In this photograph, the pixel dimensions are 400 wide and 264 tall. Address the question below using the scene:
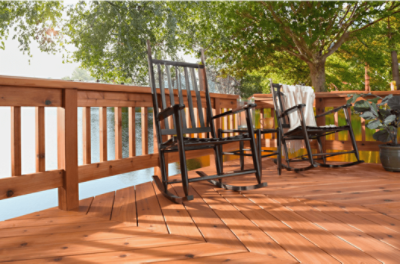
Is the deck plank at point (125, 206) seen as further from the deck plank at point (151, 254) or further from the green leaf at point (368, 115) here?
the green leaf at point (368, 115)

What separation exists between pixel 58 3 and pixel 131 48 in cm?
272

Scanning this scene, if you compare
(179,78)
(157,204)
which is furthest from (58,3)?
(157,204)

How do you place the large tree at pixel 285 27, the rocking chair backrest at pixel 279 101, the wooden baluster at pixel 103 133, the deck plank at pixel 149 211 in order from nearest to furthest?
the deck plank at pixel 149 211
the wooden baluster at pixel 103 133
the rocking chair backrest at pixel 279 101
the large tree at pixel 285 27

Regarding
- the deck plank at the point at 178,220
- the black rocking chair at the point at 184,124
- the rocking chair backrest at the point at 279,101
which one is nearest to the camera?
the deck plank at the point at 178,220

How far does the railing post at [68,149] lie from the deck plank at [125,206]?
0.89 ft

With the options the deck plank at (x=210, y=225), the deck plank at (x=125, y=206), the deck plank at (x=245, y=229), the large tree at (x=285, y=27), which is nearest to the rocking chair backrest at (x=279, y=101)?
the deck plank at (x=245, y=229)

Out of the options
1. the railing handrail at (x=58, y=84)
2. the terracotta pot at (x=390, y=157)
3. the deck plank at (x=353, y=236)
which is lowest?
the deck plank at (x=353, y=236)

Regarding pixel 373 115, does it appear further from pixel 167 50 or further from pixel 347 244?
pixel 167 50

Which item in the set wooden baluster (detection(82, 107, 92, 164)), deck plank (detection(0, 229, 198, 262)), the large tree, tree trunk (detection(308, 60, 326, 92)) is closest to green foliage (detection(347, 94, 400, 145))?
deck plank (detection(0, 229, 198, 262))

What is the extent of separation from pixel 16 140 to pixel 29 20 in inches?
339

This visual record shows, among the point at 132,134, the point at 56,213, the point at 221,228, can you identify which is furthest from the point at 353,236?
the point at 132,134

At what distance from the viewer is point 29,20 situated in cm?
856

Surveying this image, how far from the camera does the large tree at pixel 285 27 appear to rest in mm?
6656

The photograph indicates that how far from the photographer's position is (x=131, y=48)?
8.66 m
